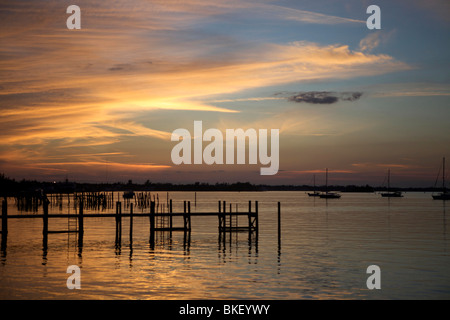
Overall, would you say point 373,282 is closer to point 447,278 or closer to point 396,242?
point 447,278

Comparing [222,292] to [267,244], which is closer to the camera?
[222,292]

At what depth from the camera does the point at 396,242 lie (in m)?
47.4

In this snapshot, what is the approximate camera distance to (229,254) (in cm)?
3781
